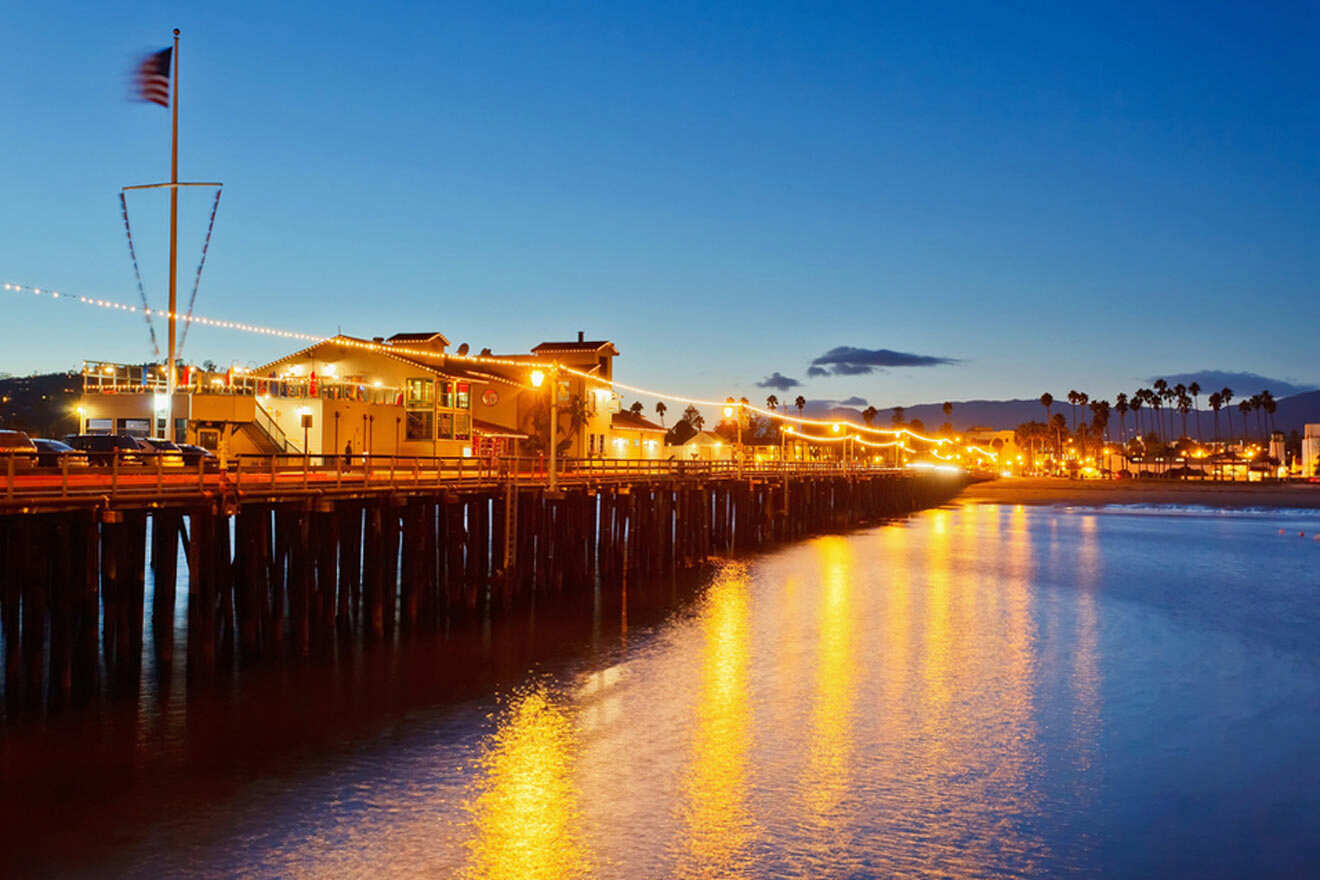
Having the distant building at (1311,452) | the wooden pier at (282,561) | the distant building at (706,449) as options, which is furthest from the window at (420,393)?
the distant building at (1311,452)

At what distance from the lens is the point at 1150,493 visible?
399ft

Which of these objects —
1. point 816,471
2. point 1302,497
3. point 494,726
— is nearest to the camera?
point 494,726

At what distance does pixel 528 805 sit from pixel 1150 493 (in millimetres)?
122470

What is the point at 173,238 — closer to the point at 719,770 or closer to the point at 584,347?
the point at 719,770

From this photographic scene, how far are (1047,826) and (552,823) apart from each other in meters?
6.56

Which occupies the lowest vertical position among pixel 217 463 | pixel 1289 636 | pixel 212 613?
pixel 1289 636

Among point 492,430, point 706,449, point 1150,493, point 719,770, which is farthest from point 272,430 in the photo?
point 1150,493

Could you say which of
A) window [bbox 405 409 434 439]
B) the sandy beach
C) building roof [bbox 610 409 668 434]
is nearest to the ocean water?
window [bbox 405 409 434 439]

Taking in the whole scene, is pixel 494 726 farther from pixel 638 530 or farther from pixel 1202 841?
pixel 638 530

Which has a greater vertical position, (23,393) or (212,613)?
(23,393)

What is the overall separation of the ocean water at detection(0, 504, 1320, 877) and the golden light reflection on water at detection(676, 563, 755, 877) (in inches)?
2.5

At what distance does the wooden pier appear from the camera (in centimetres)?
1775

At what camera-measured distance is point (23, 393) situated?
5979 inches

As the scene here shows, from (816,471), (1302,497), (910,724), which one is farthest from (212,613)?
(1302,497)
